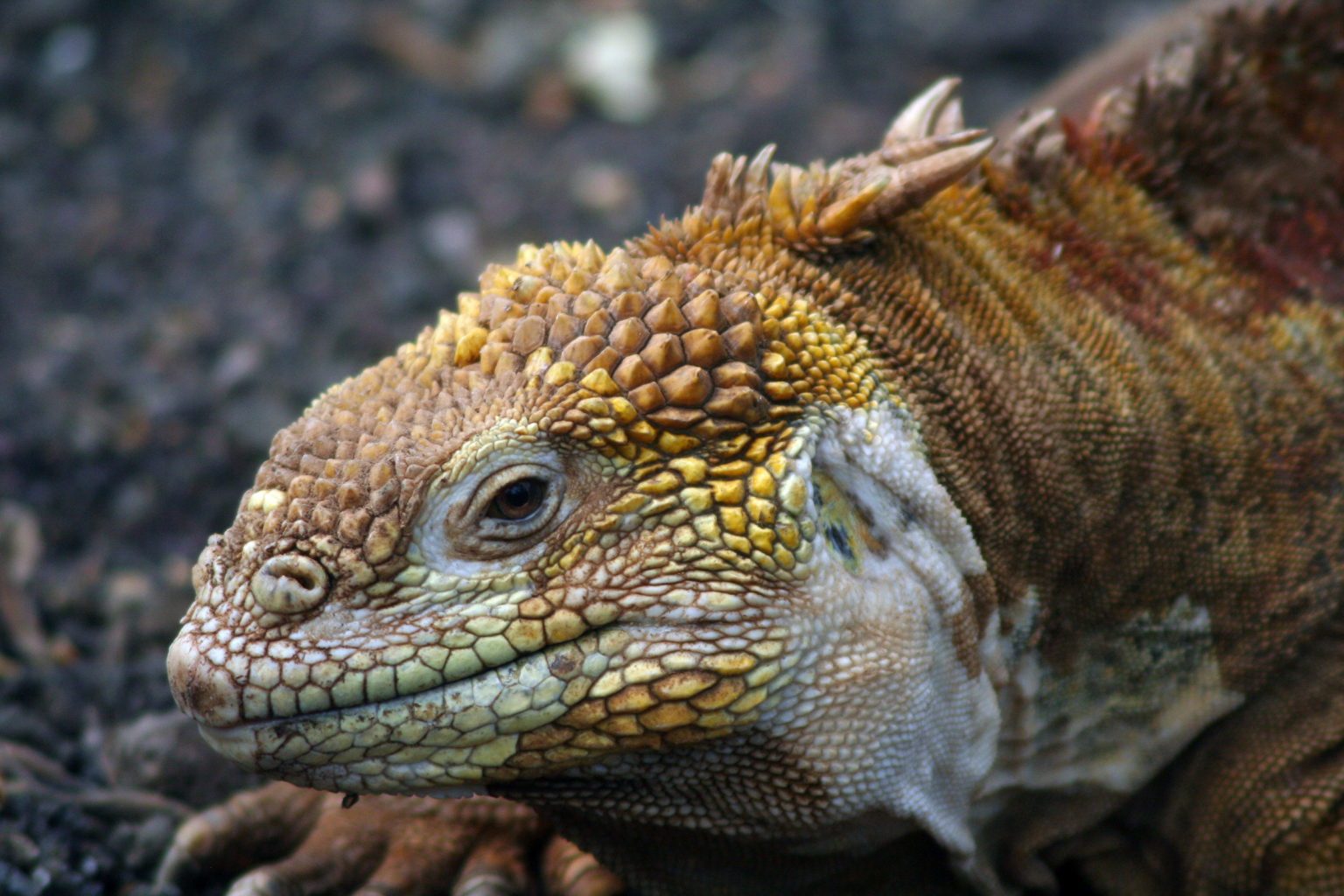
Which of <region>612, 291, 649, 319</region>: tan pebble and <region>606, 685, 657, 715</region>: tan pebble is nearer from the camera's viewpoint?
<region>606, 685, 657, 715</region>: tan pebble

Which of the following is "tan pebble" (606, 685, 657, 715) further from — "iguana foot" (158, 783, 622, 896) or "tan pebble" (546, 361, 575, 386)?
"iguana foot" (158, 783, 622, 896)

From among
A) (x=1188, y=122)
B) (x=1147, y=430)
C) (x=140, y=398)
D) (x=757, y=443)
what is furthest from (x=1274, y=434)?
(x=140, y=398)

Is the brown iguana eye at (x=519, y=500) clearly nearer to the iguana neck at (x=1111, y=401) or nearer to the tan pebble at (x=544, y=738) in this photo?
the tan pebble at (x=544, y=738)

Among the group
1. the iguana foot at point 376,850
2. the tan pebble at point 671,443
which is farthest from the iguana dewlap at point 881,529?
the iguana foot at point 376,850

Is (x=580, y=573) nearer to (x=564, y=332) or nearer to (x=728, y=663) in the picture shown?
(x=728, y=663)

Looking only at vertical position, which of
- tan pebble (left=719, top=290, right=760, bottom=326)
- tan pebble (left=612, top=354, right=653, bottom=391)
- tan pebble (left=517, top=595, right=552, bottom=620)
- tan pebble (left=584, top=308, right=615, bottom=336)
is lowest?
tan pebble (left=517, top=595, right=552, bottom=620)

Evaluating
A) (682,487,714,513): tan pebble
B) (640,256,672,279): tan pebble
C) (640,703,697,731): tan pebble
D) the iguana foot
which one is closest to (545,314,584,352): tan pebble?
(640,256,672,279): tan pebble

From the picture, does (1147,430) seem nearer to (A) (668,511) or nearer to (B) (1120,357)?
(B) (1120,357)

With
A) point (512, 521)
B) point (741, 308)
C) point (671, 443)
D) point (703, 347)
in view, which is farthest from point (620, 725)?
point (741, 308)
